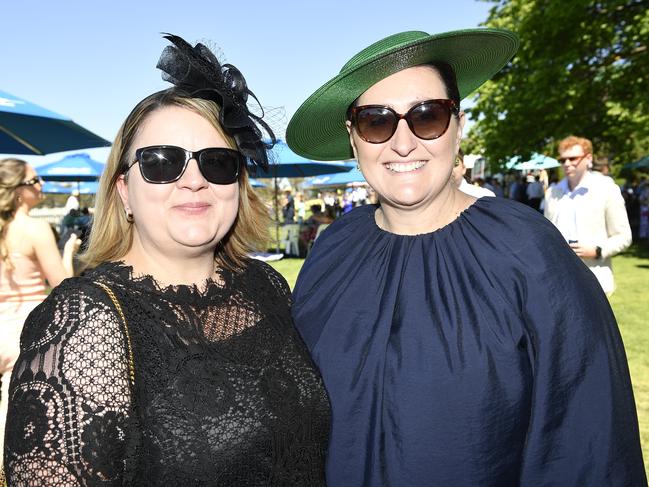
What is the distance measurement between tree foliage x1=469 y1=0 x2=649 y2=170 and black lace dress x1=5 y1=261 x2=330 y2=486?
45.9ft

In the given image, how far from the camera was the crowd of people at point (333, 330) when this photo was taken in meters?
1.68

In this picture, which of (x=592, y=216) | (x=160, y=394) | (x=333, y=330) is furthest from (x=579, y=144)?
(x=160, y=394)

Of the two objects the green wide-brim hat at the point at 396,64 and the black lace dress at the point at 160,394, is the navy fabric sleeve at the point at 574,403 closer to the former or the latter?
the black lace dress at the point at 160,394

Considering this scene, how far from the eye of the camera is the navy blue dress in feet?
5.84

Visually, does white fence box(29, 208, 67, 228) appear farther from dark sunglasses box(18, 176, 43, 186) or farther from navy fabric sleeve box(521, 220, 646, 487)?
navy fabric sleeve box(521, 220, 646, 487)

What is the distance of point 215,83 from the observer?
2.17m

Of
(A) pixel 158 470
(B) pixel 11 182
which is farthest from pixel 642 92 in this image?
(A) pixel 158 470

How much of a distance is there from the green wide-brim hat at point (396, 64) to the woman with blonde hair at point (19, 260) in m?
2.49

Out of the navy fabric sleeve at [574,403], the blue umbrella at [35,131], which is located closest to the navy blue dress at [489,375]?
the navy fabric sleeve at [574,403]

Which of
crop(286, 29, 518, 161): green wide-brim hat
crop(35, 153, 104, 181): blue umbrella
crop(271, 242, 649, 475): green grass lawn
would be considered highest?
crop(35, 153, 104, 181): blue umbrella

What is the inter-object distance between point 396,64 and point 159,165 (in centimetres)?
91

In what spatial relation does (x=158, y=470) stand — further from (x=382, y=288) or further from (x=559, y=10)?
(x=559, y=10)

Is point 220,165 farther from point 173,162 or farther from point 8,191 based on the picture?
point 8,191

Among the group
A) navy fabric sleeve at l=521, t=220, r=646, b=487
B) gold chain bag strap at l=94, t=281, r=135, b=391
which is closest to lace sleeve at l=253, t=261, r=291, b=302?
gold chain bag strap at l=94, t=281, r=135, b=391
